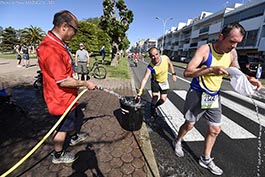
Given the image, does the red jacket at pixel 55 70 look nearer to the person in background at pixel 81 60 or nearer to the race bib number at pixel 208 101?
the race bib number at pixel 208 101

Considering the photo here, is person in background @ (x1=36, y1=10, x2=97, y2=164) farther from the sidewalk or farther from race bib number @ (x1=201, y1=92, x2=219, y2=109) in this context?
race bib number @ (x1=201, y1=92, x2=219, y2=109)

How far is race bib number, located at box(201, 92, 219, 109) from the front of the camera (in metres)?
2.25

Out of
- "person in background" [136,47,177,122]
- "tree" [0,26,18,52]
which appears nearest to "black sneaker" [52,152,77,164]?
"person in background" [136,47,177,122]

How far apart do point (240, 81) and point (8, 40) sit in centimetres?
6674

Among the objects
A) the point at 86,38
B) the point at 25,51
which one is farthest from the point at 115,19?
the point at 86,38

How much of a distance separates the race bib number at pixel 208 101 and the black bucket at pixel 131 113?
1.29 meters

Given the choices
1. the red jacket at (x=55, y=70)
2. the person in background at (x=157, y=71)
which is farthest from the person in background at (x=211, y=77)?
the red jacket at (x=55, y=70)

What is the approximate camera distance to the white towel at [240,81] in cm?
176

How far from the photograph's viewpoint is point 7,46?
5191cm

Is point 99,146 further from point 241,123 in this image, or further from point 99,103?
point 241,123

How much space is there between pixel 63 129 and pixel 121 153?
1066mm

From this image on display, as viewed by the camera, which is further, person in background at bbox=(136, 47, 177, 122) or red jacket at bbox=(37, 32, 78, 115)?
person in background at bbox=(136, 47, 177, 122)

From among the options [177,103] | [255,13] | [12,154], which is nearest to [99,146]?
[12,154]

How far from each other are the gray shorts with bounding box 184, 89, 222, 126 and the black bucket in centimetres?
104
